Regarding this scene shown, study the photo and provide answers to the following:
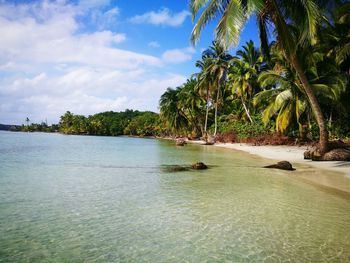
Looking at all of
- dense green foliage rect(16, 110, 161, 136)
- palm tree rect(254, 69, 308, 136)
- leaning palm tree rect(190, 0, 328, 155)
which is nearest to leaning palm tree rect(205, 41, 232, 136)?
palm tree rect(254, 69, 308, 136)

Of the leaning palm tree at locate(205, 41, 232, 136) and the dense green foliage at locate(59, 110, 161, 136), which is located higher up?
the leaning palm tree at locate(205, 41, 232, 136)

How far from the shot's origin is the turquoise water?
482cm

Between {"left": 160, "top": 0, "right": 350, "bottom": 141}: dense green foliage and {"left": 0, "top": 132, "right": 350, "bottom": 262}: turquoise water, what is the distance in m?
6.07

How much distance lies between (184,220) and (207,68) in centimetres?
3677

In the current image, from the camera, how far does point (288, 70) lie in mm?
23766

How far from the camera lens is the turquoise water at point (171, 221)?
15.8 feet

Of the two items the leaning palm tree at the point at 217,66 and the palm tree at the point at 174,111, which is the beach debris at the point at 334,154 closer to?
the leaning palm tree at the point at 217,66

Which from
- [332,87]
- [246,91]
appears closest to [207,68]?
[246,91]

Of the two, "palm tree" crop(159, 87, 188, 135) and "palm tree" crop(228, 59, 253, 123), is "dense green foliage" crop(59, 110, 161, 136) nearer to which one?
"palm tree" crop(159, 87, 188, 135)

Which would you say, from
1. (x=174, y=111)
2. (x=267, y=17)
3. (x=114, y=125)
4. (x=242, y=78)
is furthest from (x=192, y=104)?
(x=114, y=125)

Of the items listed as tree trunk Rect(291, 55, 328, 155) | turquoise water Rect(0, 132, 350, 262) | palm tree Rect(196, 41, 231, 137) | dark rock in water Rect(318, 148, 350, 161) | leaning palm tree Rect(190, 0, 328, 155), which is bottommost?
turquoise water Rect(0, 132, 350, 262)

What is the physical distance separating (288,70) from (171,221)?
799 inches

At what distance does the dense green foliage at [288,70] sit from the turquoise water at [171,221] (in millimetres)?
6069

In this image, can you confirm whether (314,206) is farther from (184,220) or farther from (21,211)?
(21,211)
